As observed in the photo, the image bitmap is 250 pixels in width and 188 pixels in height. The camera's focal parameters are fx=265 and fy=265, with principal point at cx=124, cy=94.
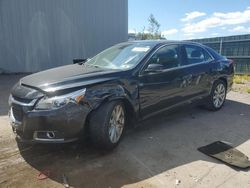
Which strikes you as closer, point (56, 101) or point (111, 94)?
point (56, 101)

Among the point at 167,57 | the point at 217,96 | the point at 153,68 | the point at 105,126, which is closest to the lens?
the point at 105,126

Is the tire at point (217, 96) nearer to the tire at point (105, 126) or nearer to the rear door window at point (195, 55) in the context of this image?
the rear door window at point (195, 55)

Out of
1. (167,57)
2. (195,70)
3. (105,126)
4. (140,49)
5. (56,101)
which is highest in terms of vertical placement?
(140,49)

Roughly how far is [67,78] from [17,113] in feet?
2.60

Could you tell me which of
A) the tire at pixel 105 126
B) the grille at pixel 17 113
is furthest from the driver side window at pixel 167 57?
the grille at pixel 17 113

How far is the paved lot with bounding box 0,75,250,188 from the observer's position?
3.16 meters

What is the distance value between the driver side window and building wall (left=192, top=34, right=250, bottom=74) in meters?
12.3

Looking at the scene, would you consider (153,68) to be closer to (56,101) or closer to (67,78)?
(67,78)

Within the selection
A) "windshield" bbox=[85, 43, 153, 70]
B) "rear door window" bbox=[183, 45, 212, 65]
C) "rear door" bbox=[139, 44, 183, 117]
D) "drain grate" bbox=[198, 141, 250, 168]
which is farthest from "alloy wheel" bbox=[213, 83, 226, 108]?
"windshield" bbox=[85, 43, 153, 70]

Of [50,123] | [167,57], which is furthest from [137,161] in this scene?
[167,57]

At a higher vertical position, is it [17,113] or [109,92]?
[109,92]

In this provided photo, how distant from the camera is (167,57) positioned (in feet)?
16.1

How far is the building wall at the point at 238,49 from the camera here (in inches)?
622

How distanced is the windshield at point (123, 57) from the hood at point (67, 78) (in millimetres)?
374
